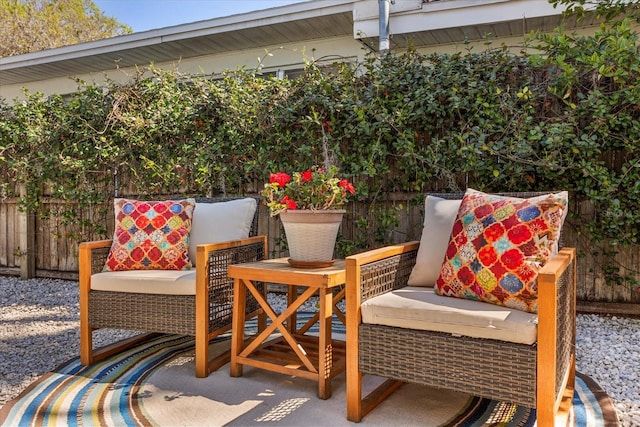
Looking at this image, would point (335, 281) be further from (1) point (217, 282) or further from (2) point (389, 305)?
(1) point (217, 282)

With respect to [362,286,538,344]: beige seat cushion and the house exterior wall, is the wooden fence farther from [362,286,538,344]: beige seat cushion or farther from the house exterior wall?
[362,286,538,344]: beige seat cushion

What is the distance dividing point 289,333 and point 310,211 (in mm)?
611

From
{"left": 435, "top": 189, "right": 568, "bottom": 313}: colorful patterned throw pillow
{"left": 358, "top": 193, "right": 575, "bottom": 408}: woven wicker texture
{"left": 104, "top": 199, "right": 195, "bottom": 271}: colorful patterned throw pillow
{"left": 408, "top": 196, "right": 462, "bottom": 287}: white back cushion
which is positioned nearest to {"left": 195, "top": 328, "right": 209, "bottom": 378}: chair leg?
{"left": 104, "top": 199, "right": 195, "bottom": 271}: colorful patterned throw pillow

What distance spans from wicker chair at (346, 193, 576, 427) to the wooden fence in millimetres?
1521

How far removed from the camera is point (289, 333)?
7.57ft

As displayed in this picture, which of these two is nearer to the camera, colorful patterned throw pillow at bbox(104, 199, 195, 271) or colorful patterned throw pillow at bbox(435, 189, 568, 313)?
colorful patterned throw pillow at bbox(435, 189, 568, 313)

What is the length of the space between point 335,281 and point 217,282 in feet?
2.43

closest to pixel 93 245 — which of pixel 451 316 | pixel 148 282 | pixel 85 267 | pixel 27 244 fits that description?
pixel 85 267

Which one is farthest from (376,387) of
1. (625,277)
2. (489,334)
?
(625,277)

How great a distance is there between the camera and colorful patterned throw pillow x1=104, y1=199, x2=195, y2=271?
2.70 meters

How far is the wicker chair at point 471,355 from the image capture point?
5.15ft

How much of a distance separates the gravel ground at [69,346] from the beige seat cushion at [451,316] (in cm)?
73

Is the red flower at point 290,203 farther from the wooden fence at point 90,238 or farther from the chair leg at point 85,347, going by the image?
the wooden fence at point 90,238

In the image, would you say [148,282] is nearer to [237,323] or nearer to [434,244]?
[237,323]
